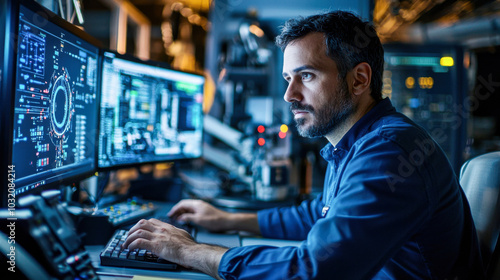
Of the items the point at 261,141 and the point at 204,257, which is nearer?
the point at 204,257

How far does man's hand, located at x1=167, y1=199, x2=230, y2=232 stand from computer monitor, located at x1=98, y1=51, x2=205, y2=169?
10.2 inches

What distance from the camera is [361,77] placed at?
38.9 inches

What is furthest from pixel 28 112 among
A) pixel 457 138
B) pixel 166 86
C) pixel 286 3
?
pixel 457 138

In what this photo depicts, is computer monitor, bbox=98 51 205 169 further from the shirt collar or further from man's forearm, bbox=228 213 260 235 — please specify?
the shirt collar

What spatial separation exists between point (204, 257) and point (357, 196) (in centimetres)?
36

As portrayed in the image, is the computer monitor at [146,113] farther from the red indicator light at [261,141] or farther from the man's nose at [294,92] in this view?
the man's nose at [294,92]

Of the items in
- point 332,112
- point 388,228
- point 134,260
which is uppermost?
point 332,112

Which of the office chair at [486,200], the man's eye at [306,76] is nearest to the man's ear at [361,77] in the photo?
the man's eye at [306,76]

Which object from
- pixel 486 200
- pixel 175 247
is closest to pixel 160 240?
pixel 175 247

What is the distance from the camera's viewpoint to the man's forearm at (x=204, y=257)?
2.56 feet

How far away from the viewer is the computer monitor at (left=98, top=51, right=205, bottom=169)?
1.21 metres

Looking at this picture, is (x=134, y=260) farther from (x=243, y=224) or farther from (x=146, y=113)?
(x=146, y=113)

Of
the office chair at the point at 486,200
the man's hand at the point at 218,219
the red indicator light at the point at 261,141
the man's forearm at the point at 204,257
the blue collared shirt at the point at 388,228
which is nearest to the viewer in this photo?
the blue collared shirt at the point at 388,228

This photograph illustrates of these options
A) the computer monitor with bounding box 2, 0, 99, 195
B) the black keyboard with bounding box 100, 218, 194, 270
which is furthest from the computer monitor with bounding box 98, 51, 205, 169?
the black keyboard with bounding box 100, 218, 194, 270
